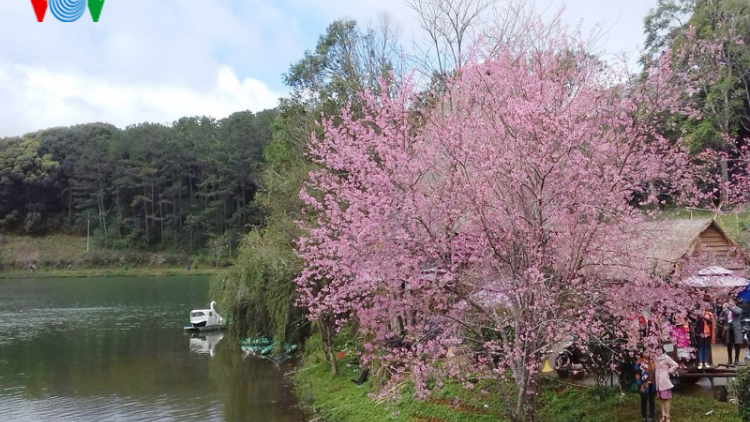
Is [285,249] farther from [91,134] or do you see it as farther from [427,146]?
[91,134]

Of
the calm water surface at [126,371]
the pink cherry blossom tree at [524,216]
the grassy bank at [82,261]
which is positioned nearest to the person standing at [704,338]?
the pink cherry blossom tree at [524,216]

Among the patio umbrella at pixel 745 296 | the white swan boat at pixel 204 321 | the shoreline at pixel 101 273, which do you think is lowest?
the white swan boat at pixel 204 321

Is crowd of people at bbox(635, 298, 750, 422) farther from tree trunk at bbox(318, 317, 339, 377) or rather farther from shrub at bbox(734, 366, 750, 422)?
tree trunk at bbox(318, 317, 339, 377)

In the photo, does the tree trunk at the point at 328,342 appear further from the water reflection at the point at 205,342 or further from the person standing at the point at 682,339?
the person standing at the point at 682,339

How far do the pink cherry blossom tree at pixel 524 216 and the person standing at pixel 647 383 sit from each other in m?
0.86

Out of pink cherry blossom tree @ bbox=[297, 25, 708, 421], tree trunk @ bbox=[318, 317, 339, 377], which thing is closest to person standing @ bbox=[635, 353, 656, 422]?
pink cherry blossom tree @ bbox=[297, 25, 708, 421]

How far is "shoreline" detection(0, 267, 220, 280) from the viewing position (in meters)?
56.4

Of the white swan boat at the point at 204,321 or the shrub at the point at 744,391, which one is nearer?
the shrub at the point at 744,391

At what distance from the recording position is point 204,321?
27.7m

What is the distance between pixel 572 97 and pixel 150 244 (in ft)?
207

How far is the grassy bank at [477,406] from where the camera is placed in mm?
9602

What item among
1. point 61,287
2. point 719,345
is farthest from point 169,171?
point 719,345

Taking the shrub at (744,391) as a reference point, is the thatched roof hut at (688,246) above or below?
above

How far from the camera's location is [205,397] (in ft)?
54.3
